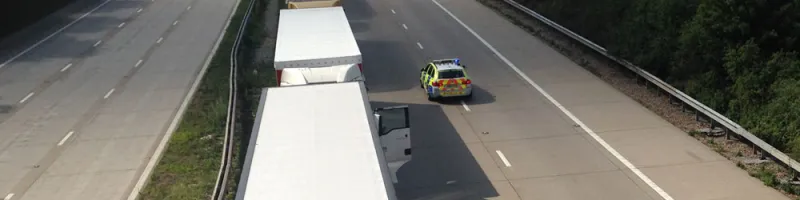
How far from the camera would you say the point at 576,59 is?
33.6 meters

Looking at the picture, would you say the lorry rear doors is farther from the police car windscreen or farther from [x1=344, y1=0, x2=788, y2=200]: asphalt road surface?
the police car windscreen

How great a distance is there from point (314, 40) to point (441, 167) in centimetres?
794

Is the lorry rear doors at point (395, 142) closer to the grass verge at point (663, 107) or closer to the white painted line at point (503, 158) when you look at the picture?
the white painted line at point (503, 158)

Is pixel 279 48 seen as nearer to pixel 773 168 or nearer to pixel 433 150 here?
pixel 433 150

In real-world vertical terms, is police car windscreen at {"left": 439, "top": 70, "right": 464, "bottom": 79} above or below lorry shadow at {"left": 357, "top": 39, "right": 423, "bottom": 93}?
above

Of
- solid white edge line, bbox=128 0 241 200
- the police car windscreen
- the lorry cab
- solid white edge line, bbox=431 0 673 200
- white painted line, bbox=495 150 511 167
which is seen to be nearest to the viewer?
solid white edge line, bbox=431 0 673 200

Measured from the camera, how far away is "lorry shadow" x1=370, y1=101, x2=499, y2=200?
18531 mm

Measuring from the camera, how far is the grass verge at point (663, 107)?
61.0 ft

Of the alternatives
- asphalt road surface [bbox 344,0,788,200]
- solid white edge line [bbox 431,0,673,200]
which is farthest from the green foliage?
solid white edge line [bbox 431,0,673,200]

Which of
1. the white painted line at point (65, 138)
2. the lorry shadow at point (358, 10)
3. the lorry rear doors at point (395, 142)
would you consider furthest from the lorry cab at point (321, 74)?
the lorry shadow at point (358, 10)

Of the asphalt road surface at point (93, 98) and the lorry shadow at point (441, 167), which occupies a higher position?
the lorry shadow at point (441, 167)

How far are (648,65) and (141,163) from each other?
17270mm

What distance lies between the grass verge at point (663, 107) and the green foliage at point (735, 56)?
673mm

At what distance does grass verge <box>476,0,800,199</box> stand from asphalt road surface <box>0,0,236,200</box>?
14.5 metres
